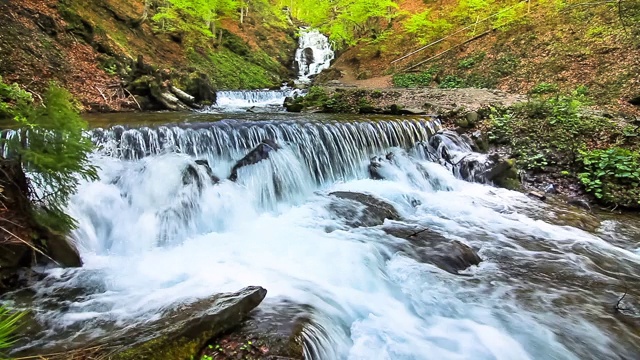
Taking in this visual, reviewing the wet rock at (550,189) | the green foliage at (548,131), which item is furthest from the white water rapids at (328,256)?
the green foliage at (548,131)

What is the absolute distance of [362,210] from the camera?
6.50m

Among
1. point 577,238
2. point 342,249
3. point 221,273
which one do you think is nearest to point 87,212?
point 221,273

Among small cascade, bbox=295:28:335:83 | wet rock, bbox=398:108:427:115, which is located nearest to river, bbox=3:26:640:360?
wet rock, bbox=398:108:427:115

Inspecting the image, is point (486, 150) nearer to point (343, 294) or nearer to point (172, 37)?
point (343, 294)

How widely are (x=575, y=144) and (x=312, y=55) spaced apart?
24750mm

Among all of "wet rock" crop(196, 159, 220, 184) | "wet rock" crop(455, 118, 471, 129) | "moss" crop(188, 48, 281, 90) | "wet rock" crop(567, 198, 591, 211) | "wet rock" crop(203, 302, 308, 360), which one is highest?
"moss" crop(188, 48, 281, 90)

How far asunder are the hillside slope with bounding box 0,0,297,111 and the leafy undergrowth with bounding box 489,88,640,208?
1048cm

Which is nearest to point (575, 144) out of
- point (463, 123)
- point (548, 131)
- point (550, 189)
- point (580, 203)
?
point (548, 131)

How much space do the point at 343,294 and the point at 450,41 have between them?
19.6 m

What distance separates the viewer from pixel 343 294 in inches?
165

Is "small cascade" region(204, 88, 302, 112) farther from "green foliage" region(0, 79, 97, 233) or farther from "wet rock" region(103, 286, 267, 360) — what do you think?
"wet rock" region(103, 286, 267, 360)

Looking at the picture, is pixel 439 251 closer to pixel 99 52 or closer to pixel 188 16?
pixel 99 52

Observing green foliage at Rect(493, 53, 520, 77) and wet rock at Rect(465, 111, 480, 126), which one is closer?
wet rock at Rect(465, 111, 480, 126)

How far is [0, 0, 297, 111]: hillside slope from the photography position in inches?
357
